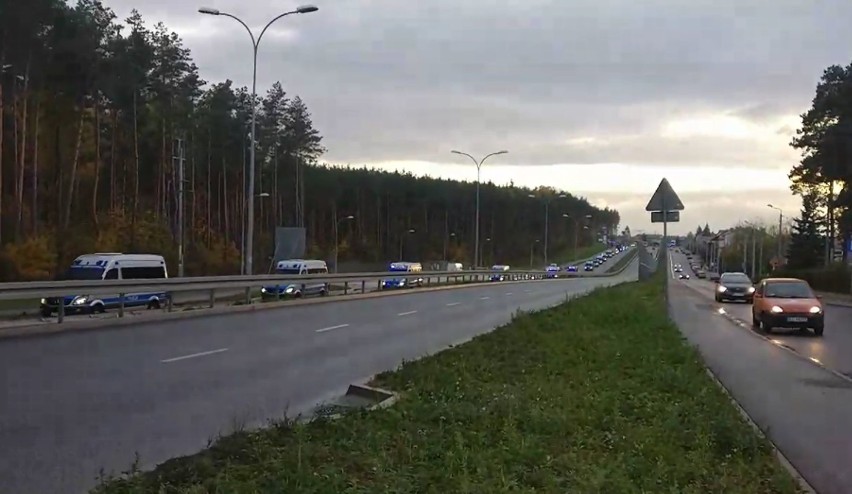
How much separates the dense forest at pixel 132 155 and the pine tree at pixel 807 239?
149ft

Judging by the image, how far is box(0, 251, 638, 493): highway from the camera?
7730 mm

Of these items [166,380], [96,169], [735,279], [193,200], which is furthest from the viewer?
[193,200]

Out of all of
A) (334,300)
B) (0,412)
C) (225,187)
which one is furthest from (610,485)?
(225,187)

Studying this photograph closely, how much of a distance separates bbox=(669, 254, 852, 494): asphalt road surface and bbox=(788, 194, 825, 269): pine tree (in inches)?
2432

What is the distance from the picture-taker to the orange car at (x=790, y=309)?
2416 centimetres

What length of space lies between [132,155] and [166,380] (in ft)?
173

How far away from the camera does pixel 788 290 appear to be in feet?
84.3

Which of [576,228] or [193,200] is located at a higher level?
[193,200]

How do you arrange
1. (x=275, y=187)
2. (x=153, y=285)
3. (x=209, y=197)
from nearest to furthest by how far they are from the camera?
(x=153, y=285) < (x=209, y=197) < (x=275, y=187)

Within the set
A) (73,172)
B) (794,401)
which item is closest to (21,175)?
(73,172)

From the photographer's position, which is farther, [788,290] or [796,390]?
[788,290]

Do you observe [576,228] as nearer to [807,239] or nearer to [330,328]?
[807,239]

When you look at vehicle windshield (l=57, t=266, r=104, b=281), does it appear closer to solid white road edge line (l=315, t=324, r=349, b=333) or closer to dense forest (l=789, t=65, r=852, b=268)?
solid white road edge line (l=315, t=324, r=349, b=333)

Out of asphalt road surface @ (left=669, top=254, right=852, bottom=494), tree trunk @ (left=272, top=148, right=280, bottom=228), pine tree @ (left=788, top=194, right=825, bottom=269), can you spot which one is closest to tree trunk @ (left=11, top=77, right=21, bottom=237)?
tree trunk @ (left=272, top=148, right=280, bottom=228)
